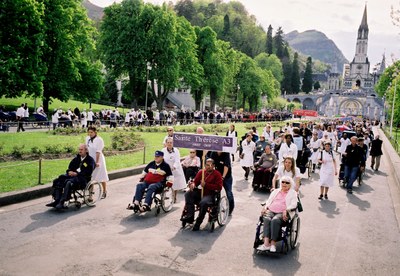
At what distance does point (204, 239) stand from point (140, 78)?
3715 cm

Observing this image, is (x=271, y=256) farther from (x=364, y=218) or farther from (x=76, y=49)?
(x=76, y=49)

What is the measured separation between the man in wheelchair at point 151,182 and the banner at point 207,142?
2.56 ft

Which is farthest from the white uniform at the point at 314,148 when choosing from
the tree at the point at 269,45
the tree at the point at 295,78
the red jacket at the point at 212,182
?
the tree at the point at 295,78

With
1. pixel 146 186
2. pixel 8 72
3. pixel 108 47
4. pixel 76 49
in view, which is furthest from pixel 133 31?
pixel 146 186

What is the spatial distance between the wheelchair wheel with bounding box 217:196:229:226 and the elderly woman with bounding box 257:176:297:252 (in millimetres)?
1646

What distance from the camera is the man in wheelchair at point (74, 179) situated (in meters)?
10.2

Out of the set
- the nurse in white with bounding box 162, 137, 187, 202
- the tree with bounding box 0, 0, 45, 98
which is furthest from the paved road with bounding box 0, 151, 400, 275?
the tree with bounding box 0, 0, 45, 98

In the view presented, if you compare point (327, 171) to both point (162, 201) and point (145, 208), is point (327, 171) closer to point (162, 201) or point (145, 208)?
point (162, 201)

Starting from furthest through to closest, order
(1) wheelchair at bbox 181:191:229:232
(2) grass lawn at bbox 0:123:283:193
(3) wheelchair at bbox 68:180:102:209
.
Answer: (2) grass lawn at bbox 0:123:283:193 → (3) wheelchair at bbox 68:180:102:209 → (1) wheelchair at bbox 181:191:229:232

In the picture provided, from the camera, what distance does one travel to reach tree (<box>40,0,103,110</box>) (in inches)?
1368

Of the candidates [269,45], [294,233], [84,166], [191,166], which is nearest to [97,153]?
[84,166]

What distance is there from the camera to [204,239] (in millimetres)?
8930

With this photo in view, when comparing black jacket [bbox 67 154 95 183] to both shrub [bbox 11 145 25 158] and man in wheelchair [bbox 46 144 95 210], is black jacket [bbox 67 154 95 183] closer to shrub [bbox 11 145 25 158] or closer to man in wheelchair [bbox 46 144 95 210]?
man in wheelchair [bbox 46 144 95 210]

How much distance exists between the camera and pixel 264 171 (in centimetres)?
1438
